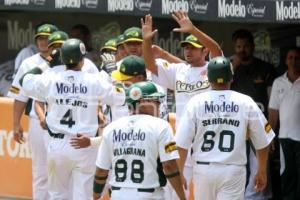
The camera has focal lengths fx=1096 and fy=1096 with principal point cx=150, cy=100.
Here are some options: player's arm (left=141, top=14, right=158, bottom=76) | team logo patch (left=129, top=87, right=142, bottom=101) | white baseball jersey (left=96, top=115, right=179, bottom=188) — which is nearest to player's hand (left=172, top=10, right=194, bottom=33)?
player's arm (left=141, top=14, right=158, bottom=76)

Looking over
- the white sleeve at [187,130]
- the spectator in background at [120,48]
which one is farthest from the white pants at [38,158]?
the white sleeve at [187,130]

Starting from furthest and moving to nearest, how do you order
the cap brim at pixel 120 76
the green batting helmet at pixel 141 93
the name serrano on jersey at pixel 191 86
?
the name serrano on jersey at pixel 191 86 → the cap brim at pixel 120 76 → the green batting helmet at pixel 141 93

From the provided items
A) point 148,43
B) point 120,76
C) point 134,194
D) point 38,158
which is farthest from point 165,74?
point 134,194

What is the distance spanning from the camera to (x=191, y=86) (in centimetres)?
1016

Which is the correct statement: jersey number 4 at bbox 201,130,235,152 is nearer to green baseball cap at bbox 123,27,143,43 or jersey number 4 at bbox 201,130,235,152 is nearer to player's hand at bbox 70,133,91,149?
player's hand at bbox 70,133,91,149

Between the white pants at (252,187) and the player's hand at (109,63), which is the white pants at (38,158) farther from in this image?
the white pants at (252,187)

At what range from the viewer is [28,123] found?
12.1m

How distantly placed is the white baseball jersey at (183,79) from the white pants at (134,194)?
2.28m

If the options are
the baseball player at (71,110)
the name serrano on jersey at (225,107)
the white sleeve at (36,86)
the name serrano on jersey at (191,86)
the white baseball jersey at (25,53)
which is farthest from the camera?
the white baseball jersey at (25,53)

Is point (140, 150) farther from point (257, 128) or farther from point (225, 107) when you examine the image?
point (257, 128)

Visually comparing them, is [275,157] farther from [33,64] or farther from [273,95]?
[33,64]

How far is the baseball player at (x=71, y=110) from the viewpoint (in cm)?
966

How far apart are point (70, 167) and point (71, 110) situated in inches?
20.7

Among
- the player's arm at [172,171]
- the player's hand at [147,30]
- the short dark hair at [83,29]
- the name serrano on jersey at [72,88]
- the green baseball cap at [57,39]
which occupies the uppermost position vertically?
the player's hand at [147,30]
